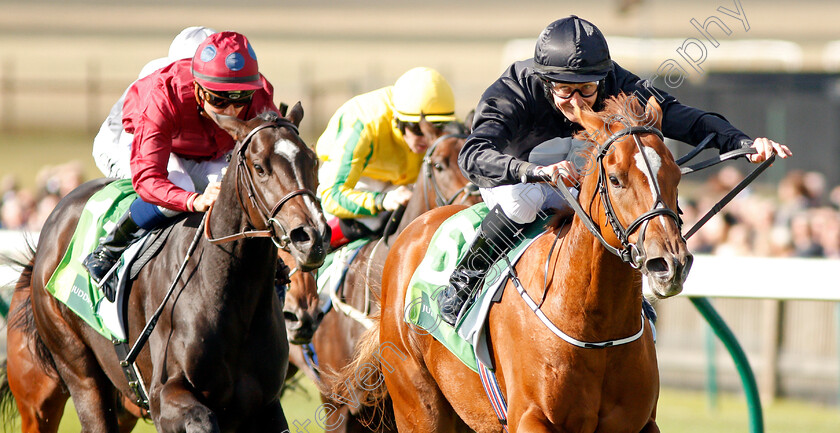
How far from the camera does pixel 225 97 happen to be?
4168mm

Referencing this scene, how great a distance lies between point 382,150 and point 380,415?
1.64 meters

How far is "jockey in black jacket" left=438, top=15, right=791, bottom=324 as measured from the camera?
3646 millimetres

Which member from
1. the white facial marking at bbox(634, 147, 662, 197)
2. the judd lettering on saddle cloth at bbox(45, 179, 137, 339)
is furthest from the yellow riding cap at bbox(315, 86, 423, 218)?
the white facial marking at bbox(634, 147, 662, 197)

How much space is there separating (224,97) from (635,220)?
74.3 inches

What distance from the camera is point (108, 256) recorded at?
14.7 feet

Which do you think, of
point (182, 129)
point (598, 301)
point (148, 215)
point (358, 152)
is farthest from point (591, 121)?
point (358, 152)

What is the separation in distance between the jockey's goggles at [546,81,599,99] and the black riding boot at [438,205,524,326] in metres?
0.54

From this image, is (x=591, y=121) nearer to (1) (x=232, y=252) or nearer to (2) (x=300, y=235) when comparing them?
(2) (x=300, y=235)

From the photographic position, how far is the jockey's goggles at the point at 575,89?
147 inches

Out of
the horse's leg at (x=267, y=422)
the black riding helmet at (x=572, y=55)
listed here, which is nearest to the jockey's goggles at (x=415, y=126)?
the black riding helmet at (x=572, y=55)

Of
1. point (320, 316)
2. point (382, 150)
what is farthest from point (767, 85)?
point (320, 316)

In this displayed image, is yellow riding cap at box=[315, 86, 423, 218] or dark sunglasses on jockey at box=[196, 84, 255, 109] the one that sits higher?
dark sunglasses on jockey at box=[196, 84, 255, 109]

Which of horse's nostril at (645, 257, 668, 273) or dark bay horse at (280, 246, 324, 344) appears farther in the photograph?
dark bay horse at (280, 246, 324, 344)

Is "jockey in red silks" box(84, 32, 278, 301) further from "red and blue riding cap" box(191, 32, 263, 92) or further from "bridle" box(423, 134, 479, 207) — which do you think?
"bridle" box(423, 134, 479, 207)
